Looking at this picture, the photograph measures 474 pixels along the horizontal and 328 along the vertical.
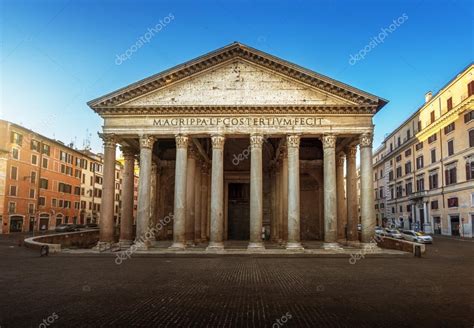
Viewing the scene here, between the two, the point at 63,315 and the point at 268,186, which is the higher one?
the point at 268,186

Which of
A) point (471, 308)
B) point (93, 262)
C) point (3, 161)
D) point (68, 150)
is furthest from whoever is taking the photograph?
point (68, 150)

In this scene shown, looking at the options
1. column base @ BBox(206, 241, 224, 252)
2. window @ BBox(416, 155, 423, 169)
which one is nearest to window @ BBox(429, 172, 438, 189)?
window @ BBox(416, 155, 423, 169)

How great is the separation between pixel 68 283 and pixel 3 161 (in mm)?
38949

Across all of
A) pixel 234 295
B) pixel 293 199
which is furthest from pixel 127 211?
pixel 234 295

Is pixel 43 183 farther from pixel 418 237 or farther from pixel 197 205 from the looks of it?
pixel 418 237

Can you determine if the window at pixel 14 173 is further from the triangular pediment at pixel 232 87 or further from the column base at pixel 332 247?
the column base at pixel 332 247

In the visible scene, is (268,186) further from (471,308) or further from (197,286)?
(471,308)

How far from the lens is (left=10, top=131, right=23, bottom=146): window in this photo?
45156mm

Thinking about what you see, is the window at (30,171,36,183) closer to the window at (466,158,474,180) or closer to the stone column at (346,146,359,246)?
the stone column at (346,146,359,246)

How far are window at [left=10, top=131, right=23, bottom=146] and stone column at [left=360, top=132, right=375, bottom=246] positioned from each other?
40201mm

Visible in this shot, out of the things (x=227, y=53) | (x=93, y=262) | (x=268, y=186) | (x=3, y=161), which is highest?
(x=227, y=53)

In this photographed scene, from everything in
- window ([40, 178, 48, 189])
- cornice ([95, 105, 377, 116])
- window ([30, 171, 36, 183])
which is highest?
cornice ([95, 105, 377, 116])

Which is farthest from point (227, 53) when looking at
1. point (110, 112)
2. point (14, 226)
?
point (14, 226)

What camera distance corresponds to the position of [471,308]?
8.59 m
